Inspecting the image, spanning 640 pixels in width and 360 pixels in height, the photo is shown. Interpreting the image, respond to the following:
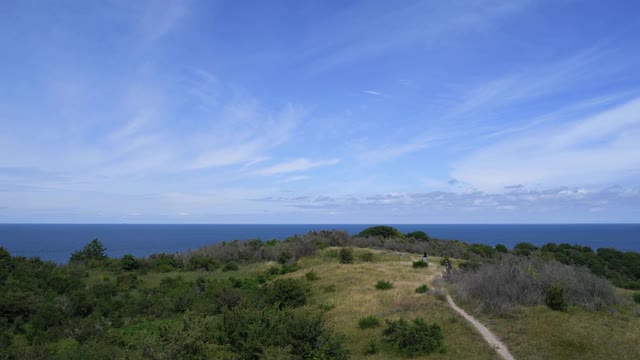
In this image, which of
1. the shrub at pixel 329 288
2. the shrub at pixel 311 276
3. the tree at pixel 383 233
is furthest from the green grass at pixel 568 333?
the tree at pixel 383 233

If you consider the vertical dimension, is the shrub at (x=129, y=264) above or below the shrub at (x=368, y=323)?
above

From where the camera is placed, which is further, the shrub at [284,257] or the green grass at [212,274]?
the shrub at [284,257]

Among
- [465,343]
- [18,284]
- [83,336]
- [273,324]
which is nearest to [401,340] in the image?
[465,343]

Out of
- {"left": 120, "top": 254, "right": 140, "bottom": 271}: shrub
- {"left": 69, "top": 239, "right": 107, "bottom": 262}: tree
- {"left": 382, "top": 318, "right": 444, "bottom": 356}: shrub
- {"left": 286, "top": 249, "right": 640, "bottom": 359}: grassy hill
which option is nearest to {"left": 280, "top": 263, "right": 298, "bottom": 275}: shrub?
{"left": 286, "top": 249, "right": 640, "bottom": 359}: grassy hill

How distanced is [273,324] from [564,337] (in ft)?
36.4

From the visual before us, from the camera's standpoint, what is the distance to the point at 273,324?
53.9ft

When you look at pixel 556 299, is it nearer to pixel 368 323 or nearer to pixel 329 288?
pixel 368 323

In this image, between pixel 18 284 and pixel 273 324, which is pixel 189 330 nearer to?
pixel 273 324

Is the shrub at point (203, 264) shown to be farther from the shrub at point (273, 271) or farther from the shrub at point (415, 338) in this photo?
the shrub at point (415, 338)

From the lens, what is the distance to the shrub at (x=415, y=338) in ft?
53.5

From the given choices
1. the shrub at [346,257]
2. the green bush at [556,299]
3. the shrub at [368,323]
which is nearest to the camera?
the green bush at [556,299]

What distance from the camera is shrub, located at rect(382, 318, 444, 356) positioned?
53.5ft

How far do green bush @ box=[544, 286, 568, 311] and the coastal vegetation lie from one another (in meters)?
0.05

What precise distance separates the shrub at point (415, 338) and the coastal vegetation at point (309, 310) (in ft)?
0.17
